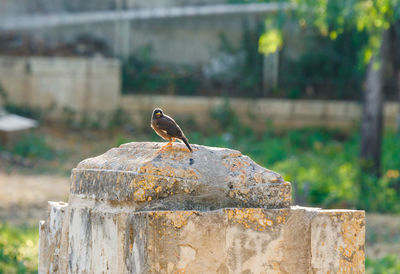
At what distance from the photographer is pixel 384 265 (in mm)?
7172

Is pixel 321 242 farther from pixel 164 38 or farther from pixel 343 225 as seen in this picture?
pixel 164 38

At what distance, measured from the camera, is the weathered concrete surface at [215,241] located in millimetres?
2748

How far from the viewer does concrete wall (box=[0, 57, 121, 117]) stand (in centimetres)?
1695

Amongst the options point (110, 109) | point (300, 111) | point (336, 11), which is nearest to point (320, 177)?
point (336, 11)

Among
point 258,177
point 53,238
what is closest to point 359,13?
point 258,177

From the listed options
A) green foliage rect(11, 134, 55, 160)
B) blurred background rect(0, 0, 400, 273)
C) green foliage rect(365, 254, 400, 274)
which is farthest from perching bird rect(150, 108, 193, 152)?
green foliage rect(11, 134, 55, 160)

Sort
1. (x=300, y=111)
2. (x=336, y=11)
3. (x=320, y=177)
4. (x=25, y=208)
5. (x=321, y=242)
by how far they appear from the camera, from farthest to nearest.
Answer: (x=300, y=111)
(x=320, y=177)
(x=25, y=208)
(x=336, y=11)
(x=321, y=242)

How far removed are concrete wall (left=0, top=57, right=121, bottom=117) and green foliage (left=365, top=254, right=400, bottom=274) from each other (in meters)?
11.0

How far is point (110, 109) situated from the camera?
57.7 ft

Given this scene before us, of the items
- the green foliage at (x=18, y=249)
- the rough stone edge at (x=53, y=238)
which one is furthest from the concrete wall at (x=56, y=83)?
the rough stone edge at (x=53, y=238)

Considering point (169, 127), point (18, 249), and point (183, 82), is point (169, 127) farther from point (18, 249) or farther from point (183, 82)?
point (183, 82)

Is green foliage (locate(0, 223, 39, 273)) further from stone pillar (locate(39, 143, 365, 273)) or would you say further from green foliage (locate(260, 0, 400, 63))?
green foliage (locate(260, 0, 400, 63))

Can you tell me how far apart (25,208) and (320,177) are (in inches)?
206

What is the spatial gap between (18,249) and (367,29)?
21.4ft
